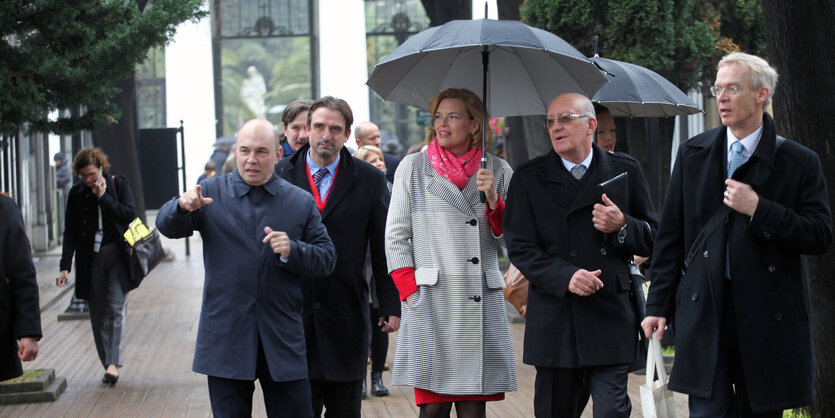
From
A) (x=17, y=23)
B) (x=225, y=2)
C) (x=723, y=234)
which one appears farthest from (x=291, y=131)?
(x=225, y=2)

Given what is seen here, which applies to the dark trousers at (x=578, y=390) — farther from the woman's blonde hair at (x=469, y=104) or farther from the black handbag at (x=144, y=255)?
the black handbag at (x=144, y=255)

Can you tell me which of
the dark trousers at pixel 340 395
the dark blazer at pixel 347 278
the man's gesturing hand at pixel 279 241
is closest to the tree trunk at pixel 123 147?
the dark blazer at pixel 347 278

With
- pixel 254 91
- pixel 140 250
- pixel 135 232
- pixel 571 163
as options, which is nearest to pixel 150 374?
pixel 140 250

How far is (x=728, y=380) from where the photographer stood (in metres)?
4.96

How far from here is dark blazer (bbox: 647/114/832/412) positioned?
4.82m

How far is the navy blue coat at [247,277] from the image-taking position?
533cm

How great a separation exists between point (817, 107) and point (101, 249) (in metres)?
6.05

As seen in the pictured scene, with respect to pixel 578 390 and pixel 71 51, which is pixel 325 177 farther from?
pixel 71 51

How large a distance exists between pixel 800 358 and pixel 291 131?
12.9 feet

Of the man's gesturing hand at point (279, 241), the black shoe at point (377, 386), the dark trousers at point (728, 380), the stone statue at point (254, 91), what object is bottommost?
the black shoe at point (377, 386)

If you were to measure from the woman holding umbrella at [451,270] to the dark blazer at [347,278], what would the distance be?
1.00 ft

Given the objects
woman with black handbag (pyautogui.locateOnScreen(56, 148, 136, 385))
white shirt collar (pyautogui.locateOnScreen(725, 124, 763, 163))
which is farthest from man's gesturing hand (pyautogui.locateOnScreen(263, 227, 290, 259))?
woman with black handbag (pyautogui.locateOnScreen(56, 148, 136, 385))

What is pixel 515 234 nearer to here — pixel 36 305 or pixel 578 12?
pixel 36 305

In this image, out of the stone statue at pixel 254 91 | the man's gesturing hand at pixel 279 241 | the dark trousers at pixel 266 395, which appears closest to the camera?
the man's gesturing hand at pixel 279 241
